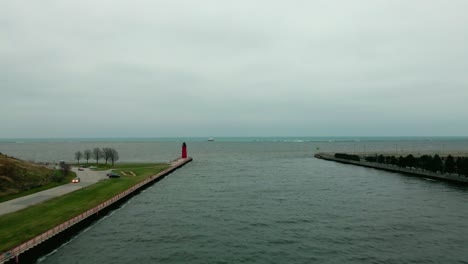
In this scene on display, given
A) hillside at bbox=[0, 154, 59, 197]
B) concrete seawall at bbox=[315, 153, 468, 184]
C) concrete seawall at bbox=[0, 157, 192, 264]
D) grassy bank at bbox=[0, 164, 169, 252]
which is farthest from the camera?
concrete seawall at bbox=[315, 153, 468, 184]

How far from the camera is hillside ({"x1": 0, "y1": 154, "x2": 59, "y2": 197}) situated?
191ft

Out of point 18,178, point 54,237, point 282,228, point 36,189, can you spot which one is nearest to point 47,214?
point 54,237

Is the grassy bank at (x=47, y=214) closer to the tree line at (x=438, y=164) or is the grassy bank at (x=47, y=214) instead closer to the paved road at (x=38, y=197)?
the paved road at (x=38, y=197)

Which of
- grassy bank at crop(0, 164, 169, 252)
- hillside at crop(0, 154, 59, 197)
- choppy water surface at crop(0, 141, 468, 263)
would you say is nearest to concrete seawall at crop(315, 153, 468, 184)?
choppy water surface at crop(0, 141, 468, 263)

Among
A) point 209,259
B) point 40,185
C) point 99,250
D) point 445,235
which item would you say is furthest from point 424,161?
point 40,185

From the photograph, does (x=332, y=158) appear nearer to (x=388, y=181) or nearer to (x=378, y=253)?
(x=388, y=181)

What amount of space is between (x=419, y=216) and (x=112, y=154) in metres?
98.2

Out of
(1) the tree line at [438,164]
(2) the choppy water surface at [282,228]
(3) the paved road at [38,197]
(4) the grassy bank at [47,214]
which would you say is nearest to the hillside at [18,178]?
(3) the paved road at [38,197]

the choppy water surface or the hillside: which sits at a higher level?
the hillside

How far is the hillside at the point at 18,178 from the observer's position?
58156 mm

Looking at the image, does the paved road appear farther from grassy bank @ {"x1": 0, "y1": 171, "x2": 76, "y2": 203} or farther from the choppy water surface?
the choppy water surface

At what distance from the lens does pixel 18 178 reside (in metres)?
64.4

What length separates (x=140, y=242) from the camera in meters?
37.3

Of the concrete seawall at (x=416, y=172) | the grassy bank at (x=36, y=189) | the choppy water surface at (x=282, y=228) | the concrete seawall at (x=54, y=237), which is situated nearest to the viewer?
the concrete seawall at (x=54, y=237)
